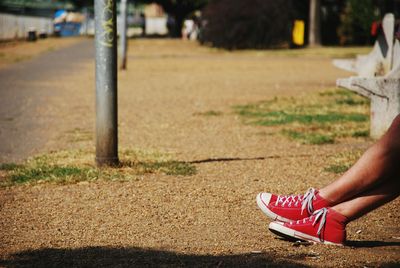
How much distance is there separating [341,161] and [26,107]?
615cm

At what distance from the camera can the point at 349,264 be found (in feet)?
13.1

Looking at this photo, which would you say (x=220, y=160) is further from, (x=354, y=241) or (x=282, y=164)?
(x=354, y=241)

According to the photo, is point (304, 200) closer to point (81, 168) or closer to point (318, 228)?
point (318, 228)

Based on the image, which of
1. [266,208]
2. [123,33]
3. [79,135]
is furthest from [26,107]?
[123,33]

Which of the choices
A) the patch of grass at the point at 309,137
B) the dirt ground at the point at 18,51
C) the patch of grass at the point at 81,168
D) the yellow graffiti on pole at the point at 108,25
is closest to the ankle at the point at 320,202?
the patch of grass at the point at 81,168

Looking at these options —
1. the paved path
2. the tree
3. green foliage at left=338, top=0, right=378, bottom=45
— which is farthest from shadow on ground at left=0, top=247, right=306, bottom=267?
the tree

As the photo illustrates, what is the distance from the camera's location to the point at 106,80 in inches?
265

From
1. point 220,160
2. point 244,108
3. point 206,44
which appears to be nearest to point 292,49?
point 206,44

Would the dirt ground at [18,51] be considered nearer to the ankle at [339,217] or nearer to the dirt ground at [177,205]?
the dirt ground at [177,205]

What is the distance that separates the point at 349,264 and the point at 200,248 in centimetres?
82

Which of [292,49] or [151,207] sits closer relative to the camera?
[151,207]

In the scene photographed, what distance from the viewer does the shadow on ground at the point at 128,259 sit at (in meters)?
4.00

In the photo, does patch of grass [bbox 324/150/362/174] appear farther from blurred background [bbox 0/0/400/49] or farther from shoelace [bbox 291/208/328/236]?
blurred background [bbox 0/0/400/49]

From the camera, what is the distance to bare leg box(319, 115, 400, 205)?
13.5 feet
